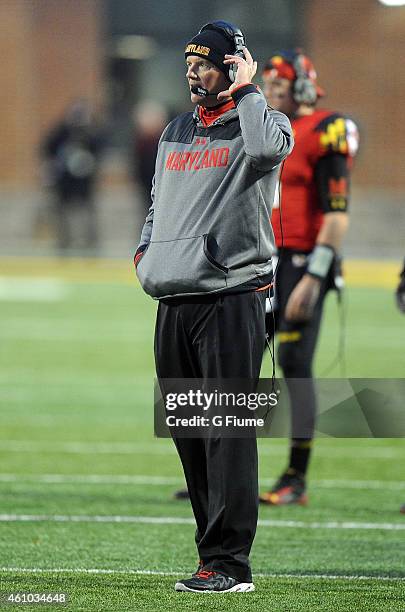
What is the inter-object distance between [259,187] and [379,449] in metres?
4.89

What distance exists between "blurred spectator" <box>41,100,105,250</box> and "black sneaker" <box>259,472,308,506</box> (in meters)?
19.0

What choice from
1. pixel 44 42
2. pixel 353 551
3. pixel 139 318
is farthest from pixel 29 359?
pixel 44 42

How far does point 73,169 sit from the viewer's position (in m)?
27.2

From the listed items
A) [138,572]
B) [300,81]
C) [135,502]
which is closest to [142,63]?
[300,81]

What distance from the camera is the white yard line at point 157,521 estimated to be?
23.8ft

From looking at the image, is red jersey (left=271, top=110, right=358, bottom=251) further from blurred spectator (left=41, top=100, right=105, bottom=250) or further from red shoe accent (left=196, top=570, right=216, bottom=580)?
blurred spectator (left=41, top=100, right=105, bottom=250)

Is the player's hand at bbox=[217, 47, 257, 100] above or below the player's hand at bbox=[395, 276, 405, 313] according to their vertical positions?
above

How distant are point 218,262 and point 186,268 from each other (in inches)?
4.6

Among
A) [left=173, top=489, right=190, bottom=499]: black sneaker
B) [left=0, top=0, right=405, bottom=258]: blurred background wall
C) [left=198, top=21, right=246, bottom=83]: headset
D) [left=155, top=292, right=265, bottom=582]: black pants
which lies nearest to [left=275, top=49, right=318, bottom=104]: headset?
[left=173, top=489, right=190, bottom=499]: black sneaker

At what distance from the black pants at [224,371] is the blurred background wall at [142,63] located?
2655 cm

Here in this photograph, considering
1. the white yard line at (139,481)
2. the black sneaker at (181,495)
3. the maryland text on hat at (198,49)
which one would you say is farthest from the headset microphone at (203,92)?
the white yard line at (139,481)

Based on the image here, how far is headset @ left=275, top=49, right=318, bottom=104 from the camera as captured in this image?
25.6 feet

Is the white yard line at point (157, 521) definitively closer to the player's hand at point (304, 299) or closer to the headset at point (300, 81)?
the player's hand at point (304, 299)

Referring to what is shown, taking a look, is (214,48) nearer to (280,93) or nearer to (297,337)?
(280,93)
